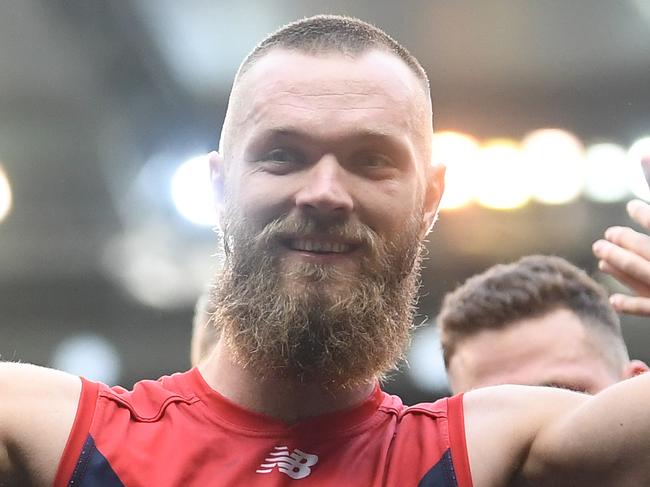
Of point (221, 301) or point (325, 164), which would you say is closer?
point (325, 164)

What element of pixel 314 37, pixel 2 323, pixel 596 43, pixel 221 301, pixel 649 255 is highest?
pixel 596 43

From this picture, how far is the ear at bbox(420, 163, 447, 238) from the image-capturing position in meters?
1.66

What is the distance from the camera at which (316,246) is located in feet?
4.65

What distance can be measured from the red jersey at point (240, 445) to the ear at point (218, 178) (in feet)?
1.13

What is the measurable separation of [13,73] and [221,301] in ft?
11.4

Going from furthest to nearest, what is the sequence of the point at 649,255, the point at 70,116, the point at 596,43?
the point at 70,116
the point at 596,43
the point at 649,255

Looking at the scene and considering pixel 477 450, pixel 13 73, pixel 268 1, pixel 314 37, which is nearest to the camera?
pixel 477 450

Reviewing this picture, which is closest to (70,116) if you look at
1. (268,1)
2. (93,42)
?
(93,42)

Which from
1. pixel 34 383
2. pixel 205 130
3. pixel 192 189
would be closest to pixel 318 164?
pixel 34 383

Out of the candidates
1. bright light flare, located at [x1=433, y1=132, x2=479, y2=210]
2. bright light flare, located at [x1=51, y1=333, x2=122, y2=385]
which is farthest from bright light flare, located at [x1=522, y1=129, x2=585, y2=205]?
bright light flare, located at [x1=51, y1=333, x2=122, y2=385]

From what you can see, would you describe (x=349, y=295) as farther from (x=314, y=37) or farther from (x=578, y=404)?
(x=314, y=37)

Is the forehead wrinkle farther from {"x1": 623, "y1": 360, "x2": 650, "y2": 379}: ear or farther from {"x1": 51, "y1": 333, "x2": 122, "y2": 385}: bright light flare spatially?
{"x1": 51, "y1": 333, "x2": 122, "y2": 385}: bright light flare

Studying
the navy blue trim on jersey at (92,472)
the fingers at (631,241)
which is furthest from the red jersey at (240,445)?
the fingers at (631,241)

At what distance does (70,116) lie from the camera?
198 inches
